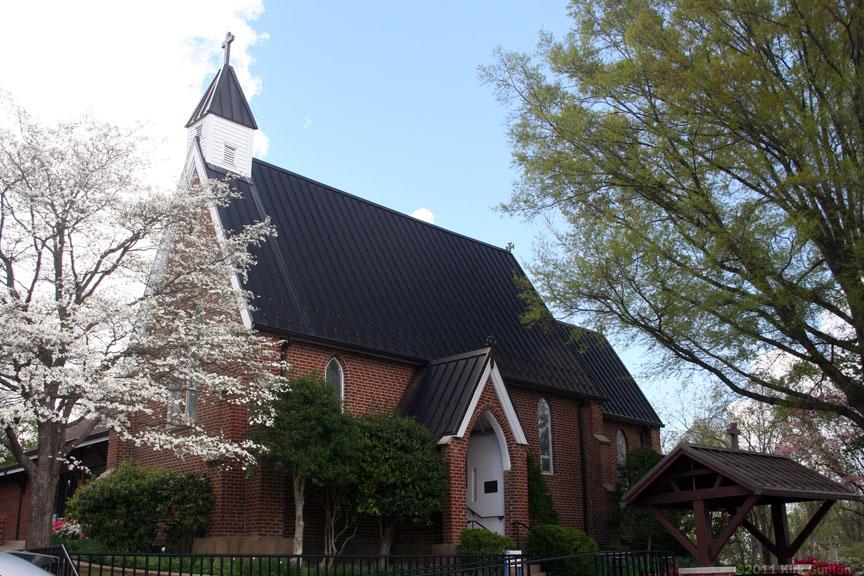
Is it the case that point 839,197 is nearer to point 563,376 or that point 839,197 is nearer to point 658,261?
point 658,261

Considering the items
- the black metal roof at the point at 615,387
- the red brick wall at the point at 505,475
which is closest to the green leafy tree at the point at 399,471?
the red brick wall at the point at 505,475

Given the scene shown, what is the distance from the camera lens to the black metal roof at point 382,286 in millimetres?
19906

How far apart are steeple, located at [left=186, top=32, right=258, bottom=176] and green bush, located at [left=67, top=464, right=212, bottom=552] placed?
28.1 feet

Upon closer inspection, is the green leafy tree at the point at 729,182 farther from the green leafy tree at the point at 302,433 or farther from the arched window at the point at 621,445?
the arched window at the point at 621,445

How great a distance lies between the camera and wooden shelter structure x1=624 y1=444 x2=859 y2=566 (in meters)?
12.8

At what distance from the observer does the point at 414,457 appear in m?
17.5

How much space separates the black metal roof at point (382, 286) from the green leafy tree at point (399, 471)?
2.91 meters

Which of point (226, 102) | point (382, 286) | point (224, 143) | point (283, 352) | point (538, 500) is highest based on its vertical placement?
point (226, 102)

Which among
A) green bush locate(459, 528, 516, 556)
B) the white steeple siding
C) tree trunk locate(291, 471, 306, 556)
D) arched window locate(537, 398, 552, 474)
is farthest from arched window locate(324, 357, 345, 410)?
arched window locate(537, 398, 552, 474)

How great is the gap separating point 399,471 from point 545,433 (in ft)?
27.8

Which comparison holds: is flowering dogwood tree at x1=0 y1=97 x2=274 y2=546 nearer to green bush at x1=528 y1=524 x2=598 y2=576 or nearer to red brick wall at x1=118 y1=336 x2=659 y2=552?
red brick wall at x1=118 y1=336 x2=659 y2=552

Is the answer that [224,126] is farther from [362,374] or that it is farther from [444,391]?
[444,391]

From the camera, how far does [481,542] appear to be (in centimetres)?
1769

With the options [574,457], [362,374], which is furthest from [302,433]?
[574,457]
